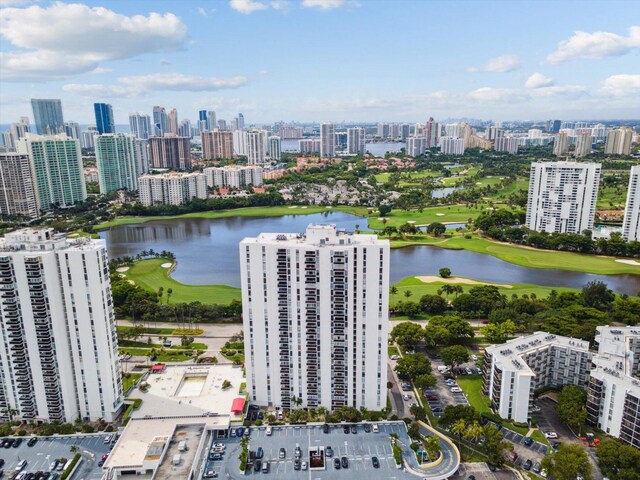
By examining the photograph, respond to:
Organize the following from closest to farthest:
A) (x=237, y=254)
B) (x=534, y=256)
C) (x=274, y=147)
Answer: (x=534, y=256)
(x=237, y=254)
(x=274, y=147)

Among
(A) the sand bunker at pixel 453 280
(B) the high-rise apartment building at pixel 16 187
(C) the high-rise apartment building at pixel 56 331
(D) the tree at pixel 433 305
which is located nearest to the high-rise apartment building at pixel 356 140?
(B) the high-rise apartment building at pixel 16 187

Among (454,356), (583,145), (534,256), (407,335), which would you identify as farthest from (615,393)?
(583,145)

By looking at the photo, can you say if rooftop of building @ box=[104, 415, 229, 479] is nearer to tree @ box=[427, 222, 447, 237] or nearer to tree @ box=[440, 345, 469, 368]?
tree @ box=[440, 345, 469, 368]

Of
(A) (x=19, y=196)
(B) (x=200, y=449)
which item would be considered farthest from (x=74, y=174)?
(B) (x=200, y=449)

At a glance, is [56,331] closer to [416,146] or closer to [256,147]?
[256,147]

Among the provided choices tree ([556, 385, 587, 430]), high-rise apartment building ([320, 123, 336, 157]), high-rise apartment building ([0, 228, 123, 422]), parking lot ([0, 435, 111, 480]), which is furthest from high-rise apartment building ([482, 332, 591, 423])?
high-rise apartment building ([320, 123, 336, 157])

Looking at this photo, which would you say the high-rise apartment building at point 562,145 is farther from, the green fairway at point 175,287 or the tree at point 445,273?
the green fairway at point 175,287
